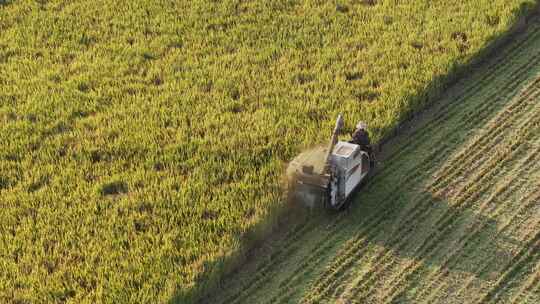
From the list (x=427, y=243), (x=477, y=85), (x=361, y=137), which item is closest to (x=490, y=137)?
(x=477, y=85)

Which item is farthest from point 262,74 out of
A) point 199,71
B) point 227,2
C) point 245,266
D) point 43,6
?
point 43,6

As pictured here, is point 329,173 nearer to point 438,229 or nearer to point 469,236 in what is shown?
point 438,229

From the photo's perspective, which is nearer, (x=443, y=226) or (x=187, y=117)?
(x=443, y=226)

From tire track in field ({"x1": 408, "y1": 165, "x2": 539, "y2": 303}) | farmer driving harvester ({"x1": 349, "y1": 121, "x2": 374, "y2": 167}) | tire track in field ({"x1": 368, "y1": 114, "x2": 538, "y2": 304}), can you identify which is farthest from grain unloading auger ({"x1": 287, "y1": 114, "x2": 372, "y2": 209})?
tire track in field ({"x1": 408, "y1": 165, "x2": 539, "y2": 303})

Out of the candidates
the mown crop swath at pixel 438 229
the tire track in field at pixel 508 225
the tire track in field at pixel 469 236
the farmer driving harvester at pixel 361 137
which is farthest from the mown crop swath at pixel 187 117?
the tire track in field at pixel 508 225

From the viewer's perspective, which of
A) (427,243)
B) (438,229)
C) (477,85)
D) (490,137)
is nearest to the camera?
(427,243)
